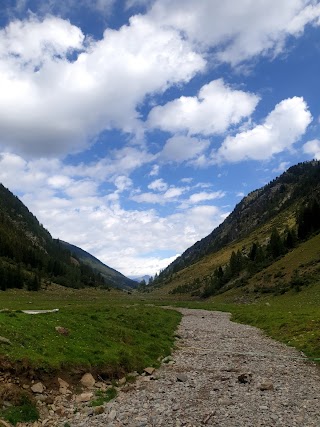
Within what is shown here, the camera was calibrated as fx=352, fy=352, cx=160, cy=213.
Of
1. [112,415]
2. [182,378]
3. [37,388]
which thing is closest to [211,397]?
[182,378]

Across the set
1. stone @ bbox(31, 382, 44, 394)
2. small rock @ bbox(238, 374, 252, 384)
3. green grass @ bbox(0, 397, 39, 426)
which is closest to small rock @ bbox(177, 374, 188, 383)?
small rock @ bbox(238, 374, 252, 384)

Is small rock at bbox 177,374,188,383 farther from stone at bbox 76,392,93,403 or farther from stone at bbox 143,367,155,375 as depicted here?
stone at bbox 76,392,93,403

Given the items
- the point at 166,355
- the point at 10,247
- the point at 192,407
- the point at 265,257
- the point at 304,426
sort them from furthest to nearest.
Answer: the point at 10,247, the point at 265,257, the point at 166,355, the point at 192,407, the point at 304,426

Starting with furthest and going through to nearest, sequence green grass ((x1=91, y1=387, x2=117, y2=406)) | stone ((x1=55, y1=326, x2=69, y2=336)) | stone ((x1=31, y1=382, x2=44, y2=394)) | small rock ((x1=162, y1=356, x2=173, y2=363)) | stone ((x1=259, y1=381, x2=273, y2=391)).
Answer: small rock ((x1=162, y1=356, x2=173, y2=363)) → stone ((x1=55, y1=326, x2=69, y2=336)) → stone ((x1=259, y1=381, x2=273, y2=391)) → green grass ((x1=91, y1=387, x2=117, y2=406)) → stone ((x1=31, y1=382, x2=44, y2=394))

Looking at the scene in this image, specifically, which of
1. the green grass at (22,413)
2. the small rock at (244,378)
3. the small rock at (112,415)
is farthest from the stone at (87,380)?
the small rock at (244,378)

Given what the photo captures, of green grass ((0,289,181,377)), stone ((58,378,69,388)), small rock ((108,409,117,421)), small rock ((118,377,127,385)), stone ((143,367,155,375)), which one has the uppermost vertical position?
green grass ((0,289,181,377))

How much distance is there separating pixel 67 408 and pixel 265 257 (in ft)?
406

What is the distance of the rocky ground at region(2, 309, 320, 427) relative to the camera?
13734 millimetres

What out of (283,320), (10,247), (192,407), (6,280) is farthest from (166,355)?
(10,247)

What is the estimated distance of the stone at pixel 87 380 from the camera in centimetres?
1745

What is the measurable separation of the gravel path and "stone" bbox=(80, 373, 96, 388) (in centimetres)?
175

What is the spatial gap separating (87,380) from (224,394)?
6775 millimetres

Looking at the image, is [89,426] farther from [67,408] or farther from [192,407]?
[192,407]

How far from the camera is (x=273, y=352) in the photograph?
26.5 metres
